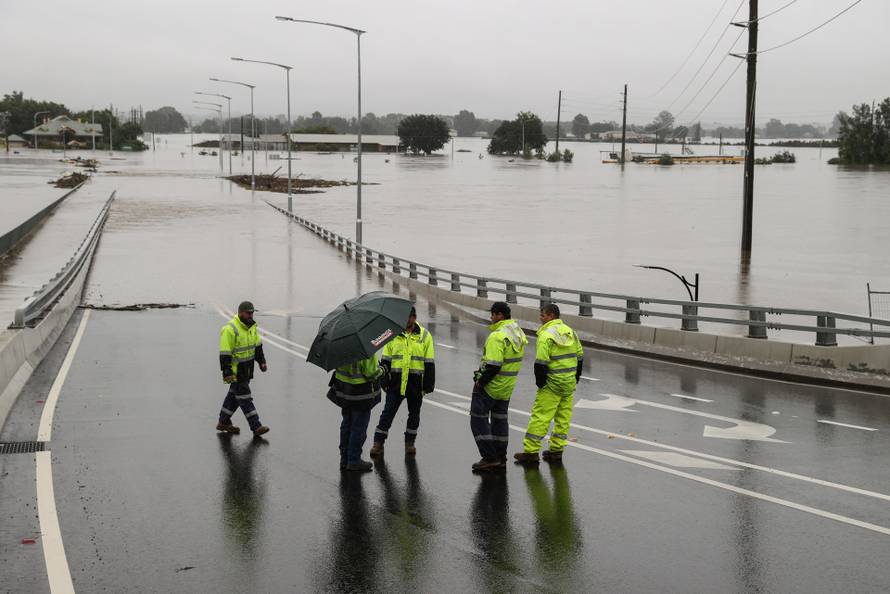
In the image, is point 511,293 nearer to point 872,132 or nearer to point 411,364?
point 411,364

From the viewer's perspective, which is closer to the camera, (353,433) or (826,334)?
(353,433)

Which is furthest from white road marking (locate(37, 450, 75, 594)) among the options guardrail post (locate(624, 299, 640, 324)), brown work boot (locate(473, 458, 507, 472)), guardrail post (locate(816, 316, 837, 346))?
guardrail post (locate(624, 299, 640, 324))

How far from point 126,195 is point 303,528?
89191 mm

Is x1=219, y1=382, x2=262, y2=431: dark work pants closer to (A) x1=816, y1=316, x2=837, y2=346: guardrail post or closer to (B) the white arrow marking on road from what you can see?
(B) the white arrow marking on road

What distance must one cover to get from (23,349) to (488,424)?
31.5ft

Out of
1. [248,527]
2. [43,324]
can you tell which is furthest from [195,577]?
[43,324]

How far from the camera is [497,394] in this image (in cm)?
1098

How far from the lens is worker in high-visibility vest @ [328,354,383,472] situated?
1088cm

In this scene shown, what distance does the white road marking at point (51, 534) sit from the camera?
7941 millimetres

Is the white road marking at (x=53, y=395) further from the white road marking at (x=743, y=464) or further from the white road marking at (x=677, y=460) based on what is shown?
the white road marking at (x=677, y=460)

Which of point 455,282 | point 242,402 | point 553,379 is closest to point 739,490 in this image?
point 553,379

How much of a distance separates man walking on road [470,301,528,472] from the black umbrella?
100 centimetres

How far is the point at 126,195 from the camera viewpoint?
93.4 m

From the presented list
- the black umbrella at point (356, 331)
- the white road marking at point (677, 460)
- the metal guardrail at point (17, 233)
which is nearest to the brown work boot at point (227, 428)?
the black umbrella at point (356, 331)
